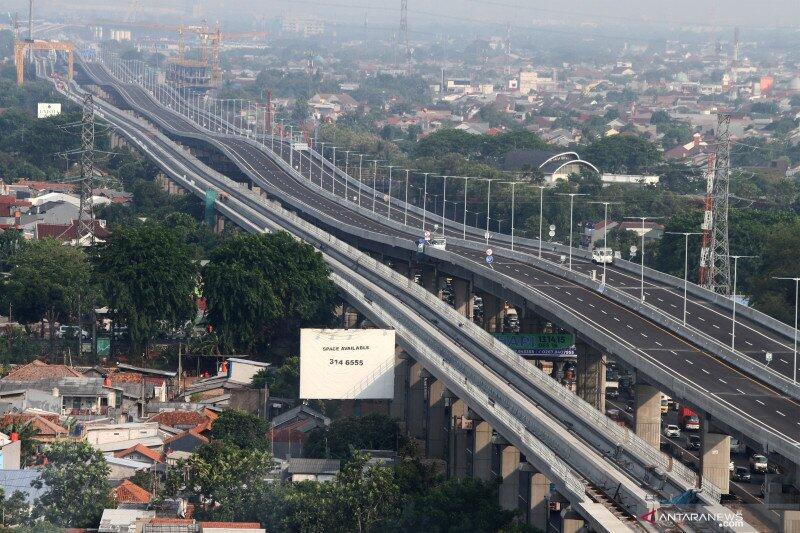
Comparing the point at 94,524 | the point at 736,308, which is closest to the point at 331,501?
the point at 94,524

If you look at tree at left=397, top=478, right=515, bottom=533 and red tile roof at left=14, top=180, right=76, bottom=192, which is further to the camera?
red tile roof at left=14, top=180, right=76, bottom=192

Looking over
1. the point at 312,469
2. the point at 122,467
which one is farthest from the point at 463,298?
the point at 122,467

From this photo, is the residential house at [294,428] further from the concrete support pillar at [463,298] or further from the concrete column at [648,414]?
the concrete support pillar at [463,298]

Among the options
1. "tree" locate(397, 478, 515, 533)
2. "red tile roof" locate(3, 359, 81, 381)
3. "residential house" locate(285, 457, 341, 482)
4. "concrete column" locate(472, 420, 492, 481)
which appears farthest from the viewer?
"red tile roof" locate(3, 359, 81, 381)

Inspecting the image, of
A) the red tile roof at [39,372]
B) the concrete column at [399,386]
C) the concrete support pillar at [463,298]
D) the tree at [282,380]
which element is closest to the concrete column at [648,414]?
the concrete column at [399,386]

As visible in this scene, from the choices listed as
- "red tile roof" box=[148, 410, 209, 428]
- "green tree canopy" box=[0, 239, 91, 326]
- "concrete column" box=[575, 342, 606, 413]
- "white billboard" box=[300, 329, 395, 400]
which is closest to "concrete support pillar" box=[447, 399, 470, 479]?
"white billboard" box=[300, 329, 395, 400]

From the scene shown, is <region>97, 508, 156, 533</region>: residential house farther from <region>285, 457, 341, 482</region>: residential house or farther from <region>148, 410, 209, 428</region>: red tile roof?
<region>148, 410, 209, 428</region>: red tile roof
